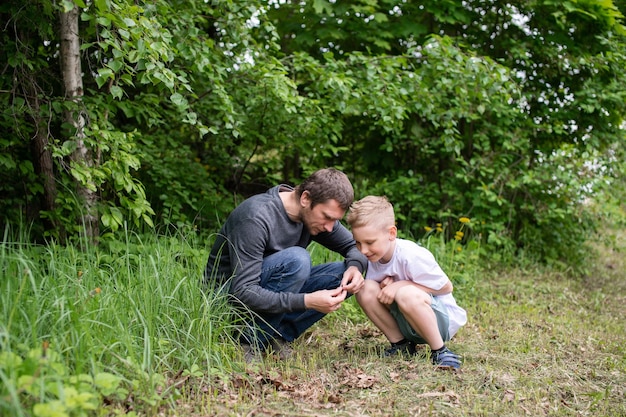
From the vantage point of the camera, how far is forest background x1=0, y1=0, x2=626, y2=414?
13.6 ft

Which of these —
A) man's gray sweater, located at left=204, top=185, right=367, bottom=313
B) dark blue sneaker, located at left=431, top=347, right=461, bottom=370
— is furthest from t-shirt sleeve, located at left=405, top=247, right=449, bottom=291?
man's gray sweater, located at left=204, top=185, right=367, bottom=313

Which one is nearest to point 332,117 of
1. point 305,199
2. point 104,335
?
point 305,199

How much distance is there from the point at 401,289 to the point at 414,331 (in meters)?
0.35

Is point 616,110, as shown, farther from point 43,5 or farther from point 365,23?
point 43,5

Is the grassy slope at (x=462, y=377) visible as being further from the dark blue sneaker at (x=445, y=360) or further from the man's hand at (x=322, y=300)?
the man's hand at (x=322, y=300)

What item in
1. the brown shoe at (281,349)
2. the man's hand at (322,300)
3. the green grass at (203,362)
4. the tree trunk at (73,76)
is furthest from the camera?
the tree trunk at (73,76)

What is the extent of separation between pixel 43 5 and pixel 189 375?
2827mm

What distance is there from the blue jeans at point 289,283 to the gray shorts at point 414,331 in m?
0.41

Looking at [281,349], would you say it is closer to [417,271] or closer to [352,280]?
[352,280]

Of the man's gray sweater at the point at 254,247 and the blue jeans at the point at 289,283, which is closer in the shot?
the man's gray sweater at the point at 254,247

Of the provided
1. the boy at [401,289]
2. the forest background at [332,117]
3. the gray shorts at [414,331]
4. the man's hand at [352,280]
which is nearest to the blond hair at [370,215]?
the boy at [401,289]

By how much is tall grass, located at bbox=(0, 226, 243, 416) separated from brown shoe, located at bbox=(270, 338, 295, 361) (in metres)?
0.35

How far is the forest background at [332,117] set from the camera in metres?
4.15

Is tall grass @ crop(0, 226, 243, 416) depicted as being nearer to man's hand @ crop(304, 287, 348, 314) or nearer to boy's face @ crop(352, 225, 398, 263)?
man's hand @ crop(304, 287, 348, 314)
